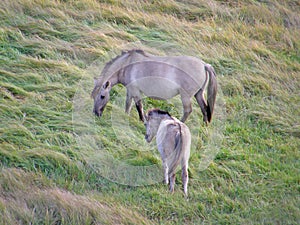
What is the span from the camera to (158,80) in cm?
758

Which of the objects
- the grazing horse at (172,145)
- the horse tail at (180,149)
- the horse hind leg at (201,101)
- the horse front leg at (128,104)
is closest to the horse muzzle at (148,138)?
the grazing horse at (172,145)

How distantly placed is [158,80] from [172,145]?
5.02 feet

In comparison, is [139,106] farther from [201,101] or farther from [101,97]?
[201,101]

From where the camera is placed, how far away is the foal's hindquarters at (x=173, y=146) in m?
6.19

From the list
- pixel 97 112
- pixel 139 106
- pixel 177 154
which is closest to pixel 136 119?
pixel 139 106

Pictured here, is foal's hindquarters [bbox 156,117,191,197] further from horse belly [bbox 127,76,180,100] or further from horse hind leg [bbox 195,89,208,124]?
horse hind leg [bbox 195,89,208,124]

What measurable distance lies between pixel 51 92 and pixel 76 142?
124 centimetres

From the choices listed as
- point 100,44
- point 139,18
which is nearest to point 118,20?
point 139,18

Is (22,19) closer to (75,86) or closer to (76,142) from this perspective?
(75,86)

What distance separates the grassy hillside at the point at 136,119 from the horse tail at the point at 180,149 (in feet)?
1.43

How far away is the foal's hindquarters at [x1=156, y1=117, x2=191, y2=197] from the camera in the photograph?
619cm

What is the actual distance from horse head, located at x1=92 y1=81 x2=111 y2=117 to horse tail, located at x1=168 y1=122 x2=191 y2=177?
5.64 feet

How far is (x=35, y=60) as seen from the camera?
8.78m

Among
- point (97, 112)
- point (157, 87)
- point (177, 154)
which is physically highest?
point (177, 154)
